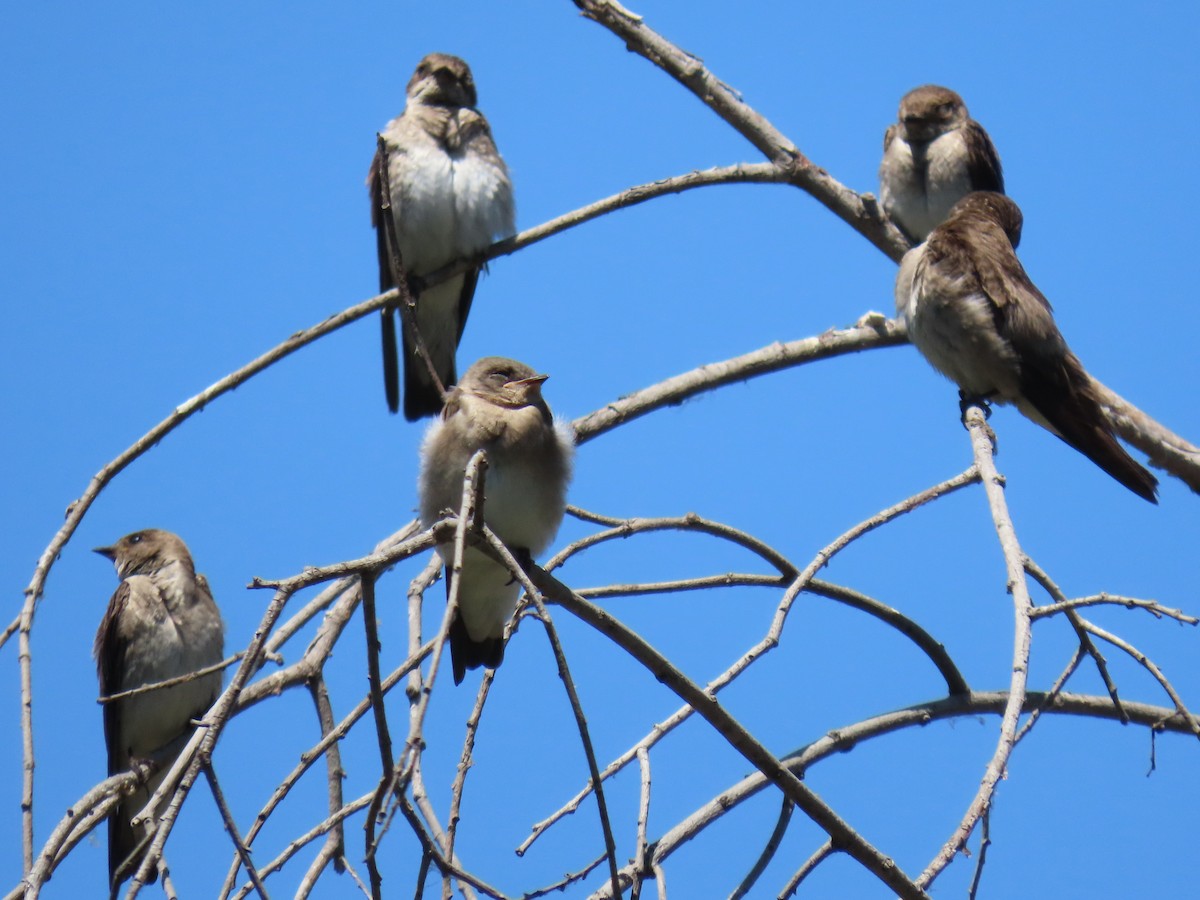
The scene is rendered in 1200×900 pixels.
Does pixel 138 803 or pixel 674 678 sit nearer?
pixel 674 678

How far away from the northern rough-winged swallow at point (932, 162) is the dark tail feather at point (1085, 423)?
2.50 m

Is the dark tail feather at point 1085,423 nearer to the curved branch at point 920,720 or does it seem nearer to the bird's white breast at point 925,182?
the curved branch at point 920,720

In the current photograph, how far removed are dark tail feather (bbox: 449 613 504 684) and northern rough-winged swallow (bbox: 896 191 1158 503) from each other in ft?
7.71

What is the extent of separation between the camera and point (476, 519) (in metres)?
2.88

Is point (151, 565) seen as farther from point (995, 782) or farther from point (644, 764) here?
point (995, 782)

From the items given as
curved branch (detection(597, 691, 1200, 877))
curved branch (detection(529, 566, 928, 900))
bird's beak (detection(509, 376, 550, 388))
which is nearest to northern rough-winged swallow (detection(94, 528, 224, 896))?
bird's beak (detection(509, 376, 550, 388))

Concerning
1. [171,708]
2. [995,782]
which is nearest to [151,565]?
[171,708]

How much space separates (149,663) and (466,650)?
2.61 m

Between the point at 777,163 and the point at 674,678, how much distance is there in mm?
3445

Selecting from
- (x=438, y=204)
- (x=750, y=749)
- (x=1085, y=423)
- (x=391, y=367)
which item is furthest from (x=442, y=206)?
(x=750, y=749)

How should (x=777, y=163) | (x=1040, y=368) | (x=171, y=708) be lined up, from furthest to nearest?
(x=171, y=708) → (x=777, y=163) → (x=1040, y=368)

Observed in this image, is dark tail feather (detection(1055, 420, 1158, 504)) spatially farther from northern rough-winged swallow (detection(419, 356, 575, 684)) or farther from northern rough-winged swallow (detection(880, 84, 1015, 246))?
northern rough-winged swallow (detection(880, 84, 1015, 246))

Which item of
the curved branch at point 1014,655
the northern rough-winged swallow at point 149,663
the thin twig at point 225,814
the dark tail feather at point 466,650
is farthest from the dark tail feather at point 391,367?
the thin twig at point 225,814

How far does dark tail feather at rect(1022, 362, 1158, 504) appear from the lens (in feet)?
17.3
